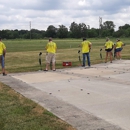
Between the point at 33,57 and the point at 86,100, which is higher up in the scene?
the point at 86,100

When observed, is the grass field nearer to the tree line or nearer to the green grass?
the green grass

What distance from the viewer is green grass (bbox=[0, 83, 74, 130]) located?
5.08 m

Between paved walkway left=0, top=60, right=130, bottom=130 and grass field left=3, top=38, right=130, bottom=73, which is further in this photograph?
grass field left=3, top=38, right=130, bottom=73

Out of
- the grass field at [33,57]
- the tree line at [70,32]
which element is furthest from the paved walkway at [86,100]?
the tree line at [70,32]

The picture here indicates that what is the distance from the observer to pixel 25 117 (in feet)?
18.6

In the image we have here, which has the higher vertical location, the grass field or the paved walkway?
the paved walkway

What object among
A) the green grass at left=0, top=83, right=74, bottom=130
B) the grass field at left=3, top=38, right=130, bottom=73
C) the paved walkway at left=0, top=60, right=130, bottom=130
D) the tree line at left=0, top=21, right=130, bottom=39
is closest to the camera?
the green grass at left=0, top=83, right=74, bottom=130

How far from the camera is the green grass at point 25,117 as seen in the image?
5082mm

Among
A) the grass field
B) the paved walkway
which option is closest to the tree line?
the grass field

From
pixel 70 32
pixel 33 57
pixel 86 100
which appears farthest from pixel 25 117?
pixel 70 32

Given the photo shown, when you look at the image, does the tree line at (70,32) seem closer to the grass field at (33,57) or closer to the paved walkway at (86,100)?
the grass field at (33,57)

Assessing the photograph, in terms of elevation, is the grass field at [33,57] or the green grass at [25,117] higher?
the green grass at [25,117]

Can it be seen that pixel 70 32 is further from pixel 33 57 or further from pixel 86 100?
pixel 86 100

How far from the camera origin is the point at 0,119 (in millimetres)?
5629
